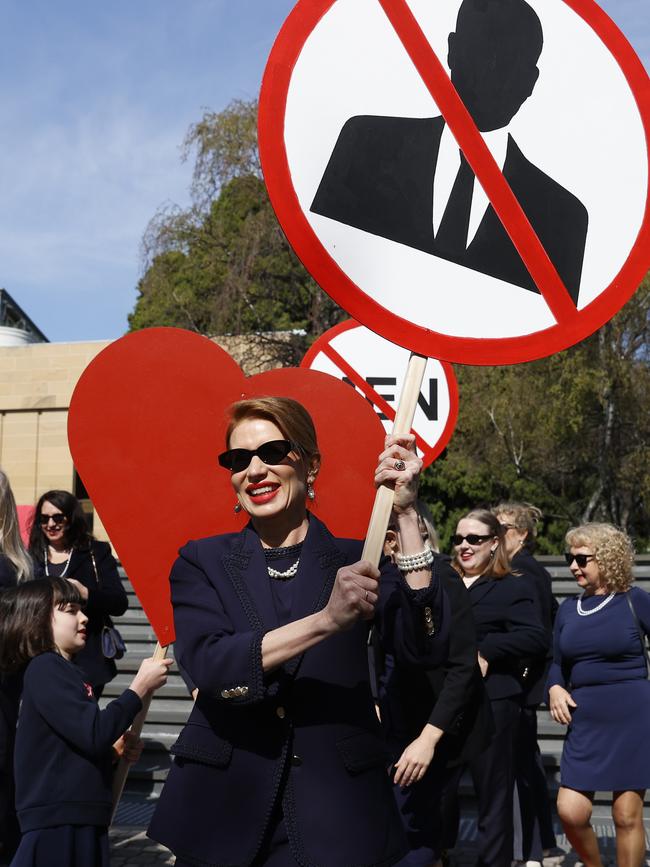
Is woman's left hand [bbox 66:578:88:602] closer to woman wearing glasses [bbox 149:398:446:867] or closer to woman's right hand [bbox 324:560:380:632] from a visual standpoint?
woman wearing glasses [bbox 149:398:446:867]

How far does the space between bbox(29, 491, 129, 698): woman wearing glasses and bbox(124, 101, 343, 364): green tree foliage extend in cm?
1428

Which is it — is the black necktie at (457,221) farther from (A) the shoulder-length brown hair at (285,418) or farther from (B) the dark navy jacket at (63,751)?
(B) the dark navy jacket at (63,751)

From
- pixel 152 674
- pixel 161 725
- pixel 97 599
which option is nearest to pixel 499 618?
pixel 97 599

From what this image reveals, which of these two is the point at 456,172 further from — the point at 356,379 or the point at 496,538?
the point at 356,379

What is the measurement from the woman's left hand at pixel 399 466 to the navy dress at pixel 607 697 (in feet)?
11.5

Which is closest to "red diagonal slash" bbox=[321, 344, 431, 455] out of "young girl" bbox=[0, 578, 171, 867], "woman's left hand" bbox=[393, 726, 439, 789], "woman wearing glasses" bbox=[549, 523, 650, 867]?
"woman wearing glasses" bbox=[549, 523, 650, 867]

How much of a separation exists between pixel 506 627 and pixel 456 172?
351 centimetres

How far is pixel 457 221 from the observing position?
239 centimetres

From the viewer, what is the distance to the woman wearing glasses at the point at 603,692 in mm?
5184

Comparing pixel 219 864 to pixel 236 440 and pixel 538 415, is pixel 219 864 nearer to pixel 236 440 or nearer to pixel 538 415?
pixel 236 440

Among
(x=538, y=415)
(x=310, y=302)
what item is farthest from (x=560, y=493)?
(x=310, y=302)

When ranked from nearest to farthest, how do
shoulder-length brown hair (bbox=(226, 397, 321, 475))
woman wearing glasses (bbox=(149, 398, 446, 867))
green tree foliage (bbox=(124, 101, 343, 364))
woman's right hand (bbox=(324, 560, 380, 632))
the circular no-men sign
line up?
1. woman's right hand (bbox=(324, 560, 380, 632))
2. woman wearing glasses (bbox=(149, 398, 446, 867))
3. the circular no-men sign
4. shoulder-length brown hair (bbox=(226, 397, 321, 475))
5. green tree foliage (bbox=(124, 101, 343, 364))

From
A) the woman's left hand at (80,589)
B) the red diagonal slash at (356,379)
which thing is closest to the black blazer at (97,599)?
the woman's left hand at (80,589)

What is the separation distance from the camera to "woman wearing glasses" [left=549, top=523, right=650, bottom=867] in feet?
17.0
